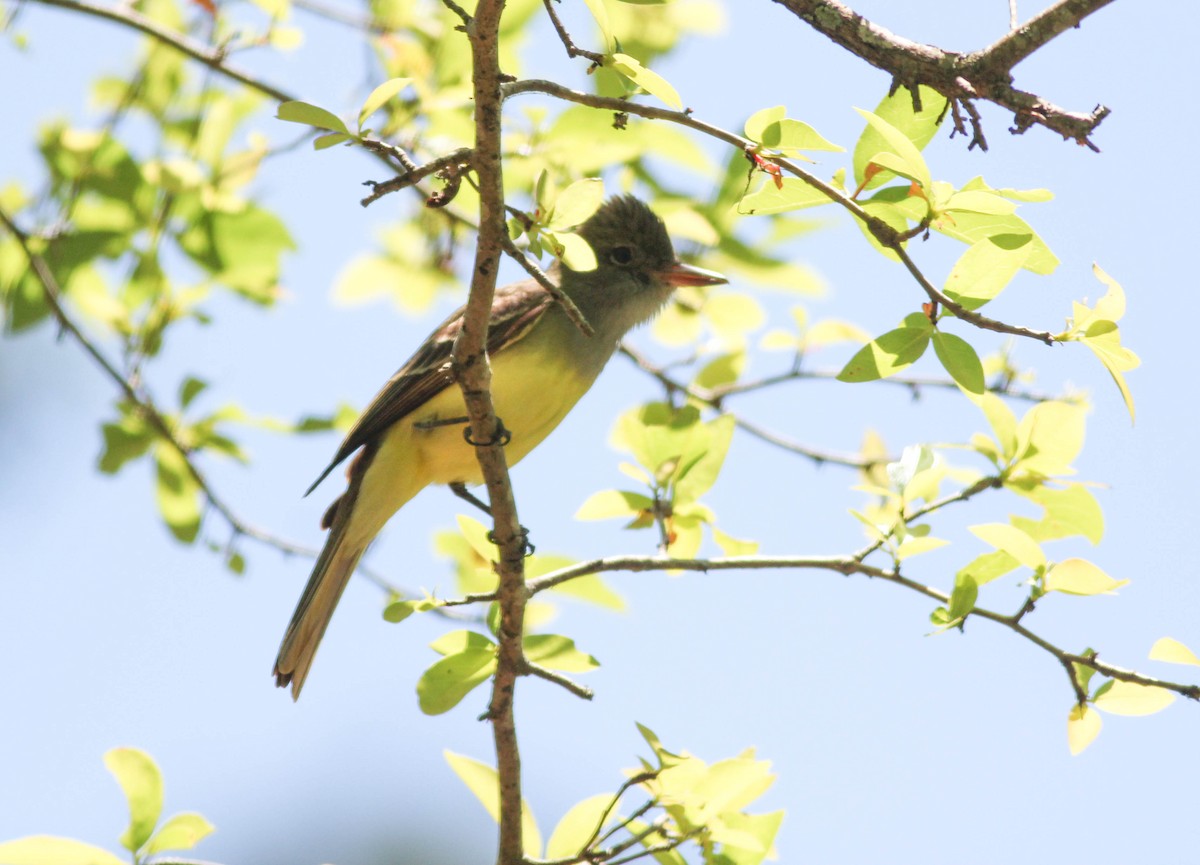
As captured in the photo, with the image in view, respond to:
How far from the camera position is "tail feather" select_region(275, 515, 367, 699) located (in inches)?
176

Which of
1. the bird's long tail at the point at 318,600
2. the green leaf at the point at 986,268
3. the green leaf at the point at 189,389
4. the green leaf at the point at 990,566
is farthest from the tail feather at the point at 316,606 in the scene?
the green leaf at the point at 986,268

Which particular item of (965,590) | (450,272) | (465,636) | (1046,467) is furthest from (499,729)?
(450,272)

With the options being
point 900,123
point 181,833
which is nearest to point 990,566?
point 900,123

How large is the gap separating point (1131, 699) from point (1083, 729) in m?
0.12

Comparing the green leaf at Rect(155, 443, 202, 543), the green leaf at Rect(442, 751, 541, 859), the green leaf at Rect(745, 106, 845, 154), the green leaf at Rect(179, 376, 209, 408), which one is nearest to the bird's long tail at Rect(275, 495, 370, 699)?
the green leaf at Rect(155, 443, 202, 543)

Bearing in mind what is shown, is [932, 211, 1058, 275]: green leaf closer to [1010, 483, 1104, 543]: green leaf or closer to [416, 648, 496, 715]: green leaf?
[1010, 483, 1104, 543]: green leaf

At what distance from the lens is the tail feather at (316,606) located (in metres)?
4.48

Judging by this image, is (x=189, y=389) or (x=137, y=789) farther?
(x=189, y=389)

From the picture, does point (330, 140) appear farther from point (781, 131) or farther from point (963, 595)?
point (963, 595)

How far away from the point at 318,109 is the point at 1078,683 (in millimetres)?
1915

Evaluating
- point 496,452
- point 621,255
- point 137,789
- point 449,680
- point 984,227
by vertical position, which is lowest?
point 137,789

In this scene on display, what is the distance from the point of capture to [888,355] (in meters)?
2.34

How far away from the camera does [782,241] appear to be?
14.7 feet

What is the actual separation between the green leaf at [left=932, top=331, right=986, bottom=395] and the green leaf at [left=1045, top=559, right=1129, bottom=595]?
23.9 inches
